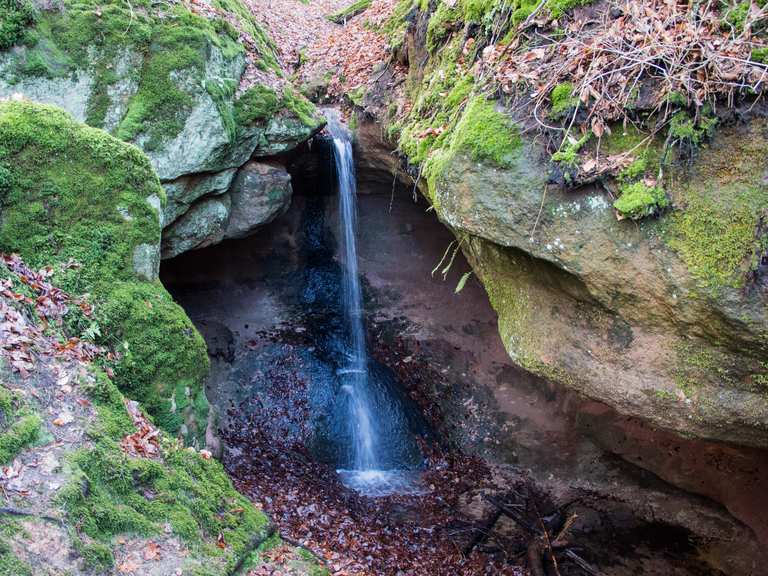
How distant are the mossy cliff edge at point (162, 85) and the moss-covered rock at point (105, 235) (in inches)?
67.0

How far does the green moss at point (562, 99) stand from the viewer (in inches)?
218

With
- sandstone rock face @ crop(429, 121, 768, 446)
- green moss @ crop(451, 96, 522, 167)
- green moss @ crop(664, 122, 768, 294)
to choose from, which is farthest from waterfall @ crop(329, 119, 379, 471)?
green moss @ crop(664, 122, 768, 294)

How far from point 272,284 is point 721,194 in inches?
367

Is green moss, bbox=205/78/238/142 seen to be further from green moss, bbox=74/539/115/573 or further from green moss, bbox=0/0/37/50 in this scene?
green moss, bbox=74/539/115/573

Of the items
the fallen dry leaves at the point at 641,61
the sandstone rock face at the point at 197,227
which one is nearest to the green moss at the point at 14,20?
the sandstone rock face at the point at 197,227

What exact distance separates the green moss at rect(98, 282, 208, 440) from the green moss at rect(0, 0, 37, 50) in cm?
390

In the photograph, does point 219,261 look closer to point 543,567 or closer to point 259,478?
point 259,478

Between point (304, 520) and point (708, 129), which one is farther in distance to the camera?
point (304, 520)

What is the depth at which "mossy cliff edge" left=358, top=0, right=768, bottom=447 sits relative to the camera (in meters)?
4.89

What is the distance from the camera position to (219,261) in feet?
39.6

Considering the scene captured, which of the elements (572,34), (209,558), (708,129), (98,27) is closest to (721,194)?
(708,129)

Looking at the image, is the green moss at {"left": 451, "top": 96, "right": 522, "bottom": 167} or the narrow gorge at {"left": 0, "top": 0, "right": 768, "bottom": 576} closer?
the narrow gorge at {"left": 0, "top": 0, "right": 768, "bottom": 576}

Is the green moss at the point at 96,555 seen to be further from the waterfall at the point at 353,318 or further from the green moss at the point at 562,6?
the green moss at the point at 562,6

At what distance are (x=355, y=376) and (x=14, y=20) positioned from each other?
789 centimetres
